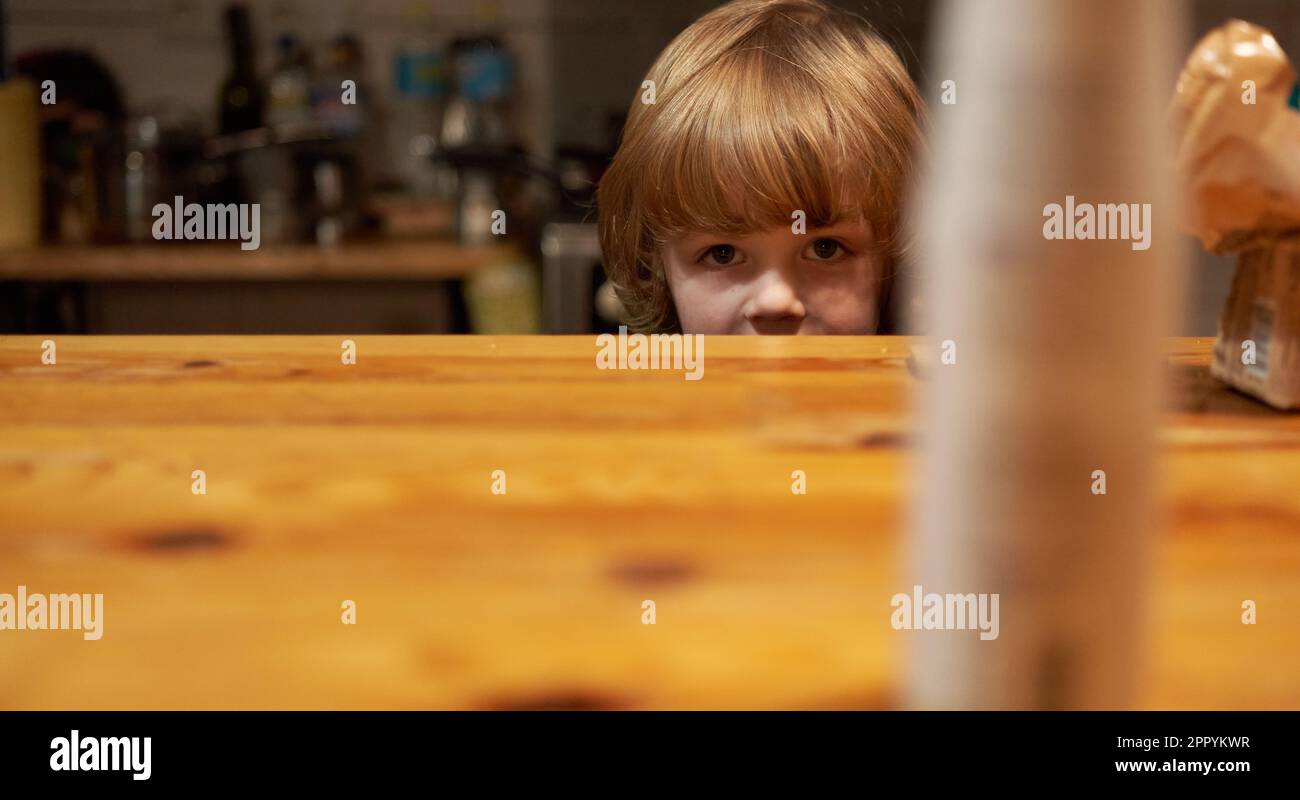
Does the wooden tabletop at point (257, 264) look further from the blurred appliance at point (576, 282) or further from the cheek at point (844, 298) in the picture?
the cheek at point (844, 298)

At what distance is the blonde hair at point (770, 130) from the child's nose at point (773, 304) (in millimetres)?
56

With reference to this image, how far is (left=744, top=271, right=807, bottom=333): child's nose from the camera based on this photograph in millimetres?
1077

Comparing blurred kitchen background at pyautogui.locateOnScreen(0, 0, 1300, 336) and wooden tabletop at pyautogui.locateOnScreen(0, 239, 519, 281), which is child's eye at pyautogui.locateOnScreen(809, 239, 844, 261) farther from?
wooden tabletop at pyautogui.locateOnScreen(0, 239, 519, 281)

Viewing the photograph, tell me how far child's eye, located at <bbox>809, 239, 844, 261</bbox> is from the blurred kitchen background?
123cm

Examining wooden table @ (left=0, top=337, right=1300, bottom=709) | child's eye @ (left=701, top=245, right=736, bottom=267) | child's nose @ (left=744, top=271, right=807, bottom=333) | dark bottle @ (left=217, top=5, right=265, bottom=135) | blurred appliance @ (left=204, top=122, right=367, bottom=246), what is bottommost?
wooden table @ (left=0, top=337, right=1300, bottom=709)

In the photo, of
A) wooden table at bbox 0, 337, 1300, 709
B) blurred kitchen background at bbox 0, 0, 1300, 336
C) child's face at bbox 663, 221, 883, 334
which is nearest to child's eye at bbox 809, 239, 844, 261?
child's face at bbox 663, 221, 883, 334

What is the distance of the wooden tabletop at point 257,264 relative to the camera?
→ 2408 millimetres

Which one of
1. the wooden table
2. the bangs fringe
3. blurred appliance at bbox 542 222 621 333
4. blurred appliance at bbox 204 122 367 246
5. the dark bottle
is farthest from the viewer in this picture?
the dark bottle

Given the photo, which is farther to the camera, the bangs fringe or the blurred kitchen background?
the blurred kitchen background

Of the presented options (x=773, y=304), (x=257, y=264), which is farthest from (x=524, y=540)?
(x=257, y=264)

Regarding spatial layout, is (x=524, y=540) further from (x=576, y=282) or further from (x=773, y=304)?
(x=576, y=282)

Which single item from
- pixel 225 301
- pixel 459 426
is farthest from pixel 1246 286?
pixel 225 301

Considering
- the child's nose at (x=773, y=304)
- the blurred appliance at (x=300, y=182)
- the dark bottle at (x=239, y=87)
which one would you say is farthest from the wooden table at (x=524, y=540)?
the dark bottle at (x=239, y=87)
